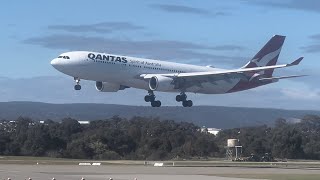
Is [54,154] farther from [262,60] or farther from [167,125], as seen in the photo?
[262,60]

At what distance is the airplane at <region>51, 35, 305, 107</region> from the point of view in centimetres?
7838

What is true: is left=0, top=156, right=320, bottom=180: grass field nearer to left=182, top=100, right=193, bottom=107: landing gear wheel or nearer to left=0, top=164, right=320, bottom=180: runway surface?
left=0, top=164, right=320, bottom=180: runway surface

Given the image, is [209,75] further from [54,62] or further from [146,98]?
[54,62]

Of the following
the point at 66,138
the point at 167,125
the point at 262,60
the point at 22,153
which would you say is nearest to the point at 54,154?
the point at 22,153

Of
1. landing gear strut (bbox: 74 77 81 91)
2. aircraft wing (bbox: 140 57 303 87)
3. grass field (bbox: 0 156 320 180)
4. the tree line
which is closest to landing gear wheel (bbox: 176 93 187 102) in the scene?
aircraft wing (bbox: 140 57 303 87)

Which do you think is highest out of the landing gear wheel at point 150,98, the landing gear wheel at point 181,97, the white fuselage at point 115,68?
the white fuselage at point 115,68

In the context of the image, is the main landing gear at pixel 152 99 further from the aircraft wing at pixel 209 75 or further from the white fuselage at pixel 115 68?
the aircraft wing at pixel 209 75

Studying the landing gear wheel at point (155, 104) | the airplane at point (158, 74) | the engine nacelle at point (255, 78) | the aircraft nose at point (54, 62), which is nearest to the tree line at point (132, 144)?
the airplane at point (158, 74)

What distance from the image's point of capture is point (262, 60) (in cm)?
9431

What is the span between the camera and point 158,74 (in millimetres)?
84125

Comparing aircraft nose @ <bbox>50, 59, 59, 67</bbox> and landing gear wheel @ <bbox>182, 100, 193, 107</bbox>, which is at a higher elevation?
aircraft nose @ <bbox>50, 59, 59, 67</bbox>

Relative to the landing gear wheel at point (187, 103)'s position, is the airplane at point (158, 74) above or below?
above

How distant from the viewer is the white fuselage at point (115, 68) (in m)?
78.1

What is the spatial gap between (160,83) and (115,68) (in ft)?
17.0
